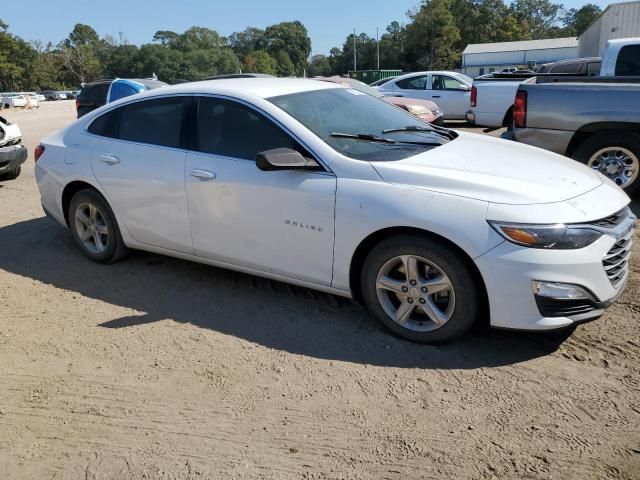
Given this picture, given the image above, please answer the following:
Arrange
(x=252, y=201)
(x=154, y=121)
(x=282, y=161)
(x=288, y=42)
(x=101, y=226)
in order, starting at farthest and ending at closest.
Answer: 1. (x=288, y=42)
2. (x=101, y=226)
3. (x=154, y=121)
4. (x=252, y=201)
5. (x=282, y=161)

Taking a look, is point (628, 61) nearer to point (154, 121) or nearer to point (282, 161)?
point (282, 161)

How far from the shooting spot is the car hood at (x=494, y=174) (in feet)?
10.2

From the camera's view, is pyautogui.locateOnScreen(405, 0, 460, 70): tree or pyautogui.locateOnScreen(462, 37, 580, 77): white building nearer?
pyautogui.locateOnScreen(462, 37, 580, 77): white building

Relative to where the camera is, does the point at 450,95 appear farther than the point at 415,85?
No

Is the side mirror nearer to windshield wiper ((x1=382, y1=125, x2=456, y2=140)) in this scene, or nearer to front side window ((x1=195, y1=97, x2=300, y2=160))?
front side window ((x1=195, y1=97, x2=300, y2=160))

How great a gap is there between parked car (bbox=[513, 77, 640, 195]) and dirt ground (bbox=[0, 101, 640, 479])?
2416mm

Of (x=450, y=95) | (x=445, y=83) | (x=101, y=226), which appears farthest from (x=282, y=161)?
(x=445, y=83)

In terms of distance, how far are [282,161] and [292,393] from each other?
1430 mm

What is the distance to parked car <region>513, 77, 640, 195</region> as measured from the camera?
20.1 feet

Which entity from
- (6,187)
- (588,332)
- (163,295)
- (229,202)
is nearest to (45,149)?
(163,295)

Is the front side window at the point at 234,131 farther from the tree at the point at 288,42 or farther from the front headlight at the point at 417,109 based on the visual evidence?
the tree at the point at 288,42

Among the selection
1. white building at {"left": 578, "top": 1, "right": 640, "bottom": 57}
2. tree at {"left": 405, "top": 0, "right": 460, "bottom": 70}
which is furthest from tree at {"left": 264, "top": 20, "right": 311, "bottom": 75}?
white building at {"left": 578, "top": 1, "right": 640, "bottom": 57}

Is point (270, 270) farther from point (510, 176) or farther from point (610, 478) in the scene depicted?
point (610, 478)

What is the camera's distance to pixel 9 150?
8547 mm
